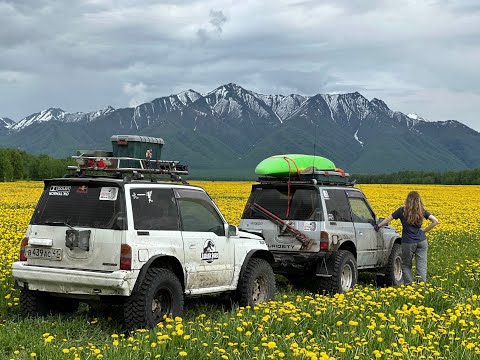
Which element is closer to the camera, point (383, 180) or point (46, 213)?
point (46, 213)

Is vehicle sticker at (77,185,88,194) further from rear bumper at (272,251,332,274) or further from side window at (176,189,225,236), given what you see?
rear bumper at (272,251,332,274)

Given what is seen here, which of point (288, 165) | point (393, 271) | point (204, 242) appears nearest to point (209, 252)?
point (204, 242)

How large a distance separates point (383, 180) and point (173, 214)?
116 metres

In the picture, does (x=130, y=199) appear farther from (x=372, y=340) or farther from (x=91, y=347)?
(x=372, y=340)

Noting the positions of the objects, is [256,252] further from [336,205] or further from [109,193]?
[109,193]

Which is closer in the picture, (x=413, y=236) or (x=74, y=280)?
(x=74, y=280)

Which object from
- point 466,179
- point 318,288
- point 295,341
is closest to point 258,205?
point 318,288

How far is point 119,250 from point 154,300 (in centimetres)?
94

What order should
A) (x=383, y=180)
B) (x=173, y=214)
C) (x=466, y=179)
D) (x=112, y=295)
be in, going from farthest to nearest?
(x=383, y=180)
(x=466, y=179)
(x=173, y=214)
(x=112, y=295)

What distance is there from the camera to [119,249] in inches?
311

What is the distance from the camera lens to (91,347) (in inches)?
265

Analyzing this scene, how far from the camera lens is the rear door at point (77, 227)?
8.00m

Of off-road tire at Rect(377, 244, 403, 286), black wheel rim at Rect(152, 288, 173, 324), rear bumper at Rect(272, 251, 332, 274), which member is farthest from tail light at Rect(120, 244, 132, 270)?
off-road tire at Rect(377, 244, 403, 286)

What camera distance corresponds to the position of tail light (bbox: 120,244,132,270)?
309 inches
